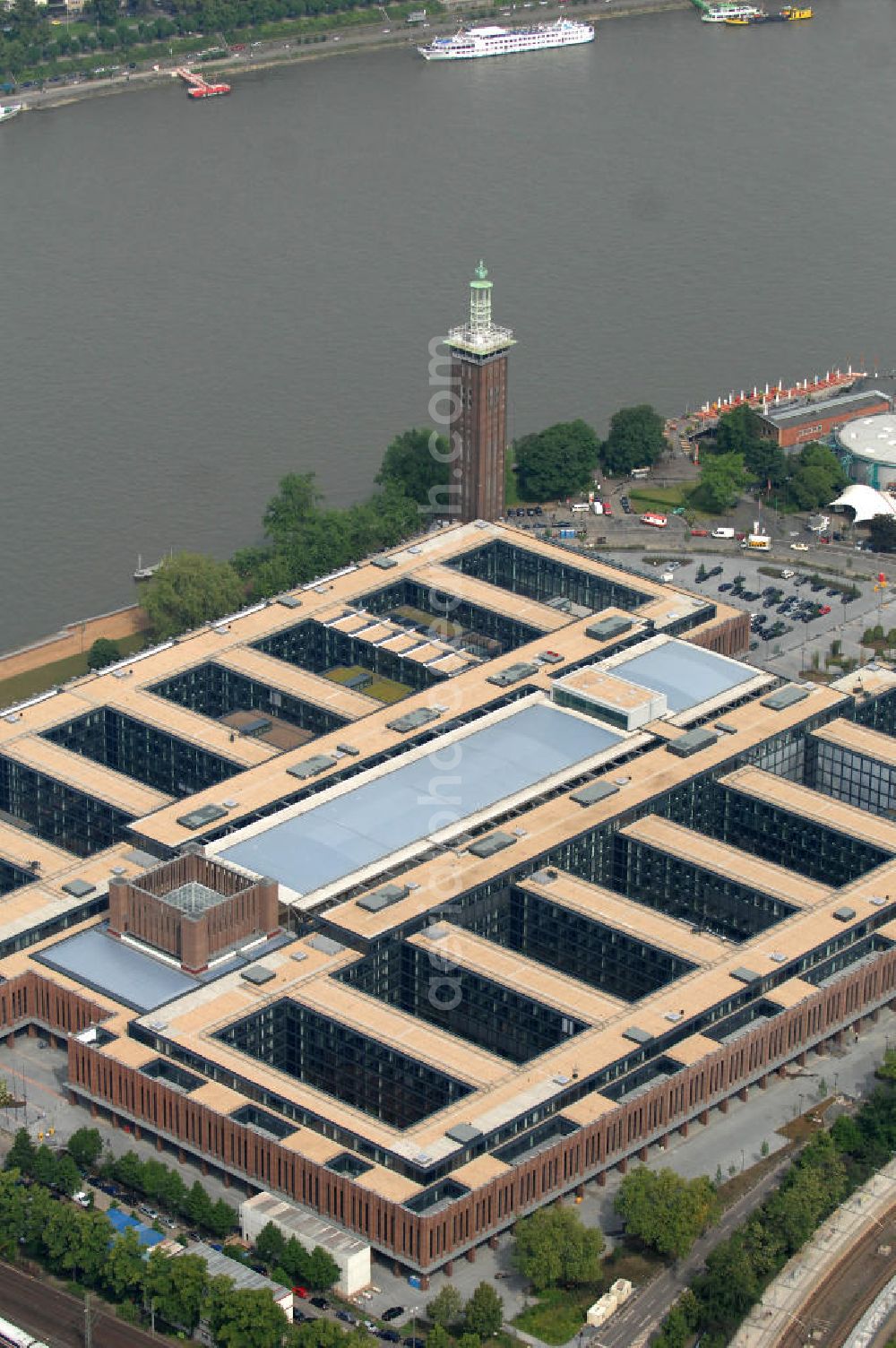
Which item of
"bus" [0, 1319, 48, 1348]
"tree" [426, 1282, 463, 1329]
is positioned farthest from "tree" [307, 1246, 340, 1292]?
"bus" [0, 1319, 48, 1348]

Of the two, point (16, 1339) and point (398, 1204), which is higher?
point (398, 1204)

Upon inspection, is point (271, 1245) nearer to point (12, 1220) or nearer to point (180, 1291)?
point (180, 1291)

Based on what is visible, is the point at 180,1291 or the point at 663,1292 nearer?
the point at 180,1291

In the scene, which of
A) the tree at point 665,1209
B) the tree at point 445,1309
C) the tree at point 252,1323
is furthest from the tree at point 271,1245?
the tree at point 665,1209

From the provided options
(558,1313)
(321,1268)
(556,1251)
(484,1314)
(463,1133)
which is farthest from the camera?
(463,1133)

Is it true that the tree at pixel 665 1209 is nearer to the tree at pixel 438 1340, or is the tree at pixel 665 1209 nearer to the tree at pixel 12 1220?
→ the tree at pixel 438 1340

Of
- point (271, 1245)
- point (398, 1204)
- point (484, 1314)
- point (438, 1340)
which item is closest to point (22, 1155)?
point (271, 1245)
